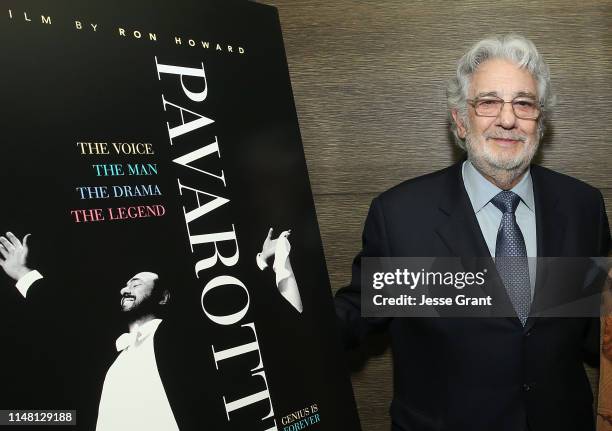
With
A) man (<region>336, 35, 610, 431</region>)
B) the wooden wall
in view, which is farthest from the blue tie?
the wooden wall

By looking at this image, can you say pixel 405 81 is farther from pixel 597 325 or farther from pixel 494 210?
pixel 597 325

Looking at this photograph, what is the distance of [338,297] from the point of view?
169 centimetres

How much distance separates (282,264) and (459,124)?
2.25 ft

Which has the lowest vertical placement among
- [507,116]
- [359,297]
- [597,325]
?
[597,325]

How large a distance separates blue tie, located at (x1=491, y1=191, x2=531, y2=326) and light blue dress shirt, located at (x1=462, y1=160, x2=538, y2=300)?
0.10ft

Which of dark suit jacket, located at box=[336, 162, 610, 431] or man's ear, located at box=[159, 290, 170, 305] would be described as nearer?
man's ear, located at box=[159, 290, 170, 305]

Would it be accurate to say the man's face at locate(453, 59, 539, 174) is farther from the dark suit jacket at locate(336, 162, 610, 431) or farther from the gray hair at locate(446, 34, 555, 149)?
the dark suit jacket at locate(336, 162, 610, 431)

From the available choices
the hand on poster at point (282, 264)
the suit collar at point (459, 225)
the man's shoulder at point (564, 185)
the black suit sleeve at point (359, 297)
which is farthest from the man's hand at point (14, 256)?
the man's shoulder at point (564, 185)

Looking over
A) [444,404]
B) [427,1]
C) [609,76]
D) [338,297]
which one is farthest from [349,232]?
[609,76]

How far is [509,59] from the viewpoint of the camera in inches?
60.0

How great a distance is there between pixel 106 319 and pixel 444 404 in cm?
95

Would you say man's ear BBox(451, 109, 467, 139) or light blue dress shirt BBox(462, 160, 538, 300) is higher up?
man's ear BBox(451, 109, 467, 139)

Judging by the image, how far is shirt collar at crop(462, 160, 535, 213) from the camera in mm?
1565

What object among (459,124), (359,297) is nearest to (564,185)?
(459,124)
